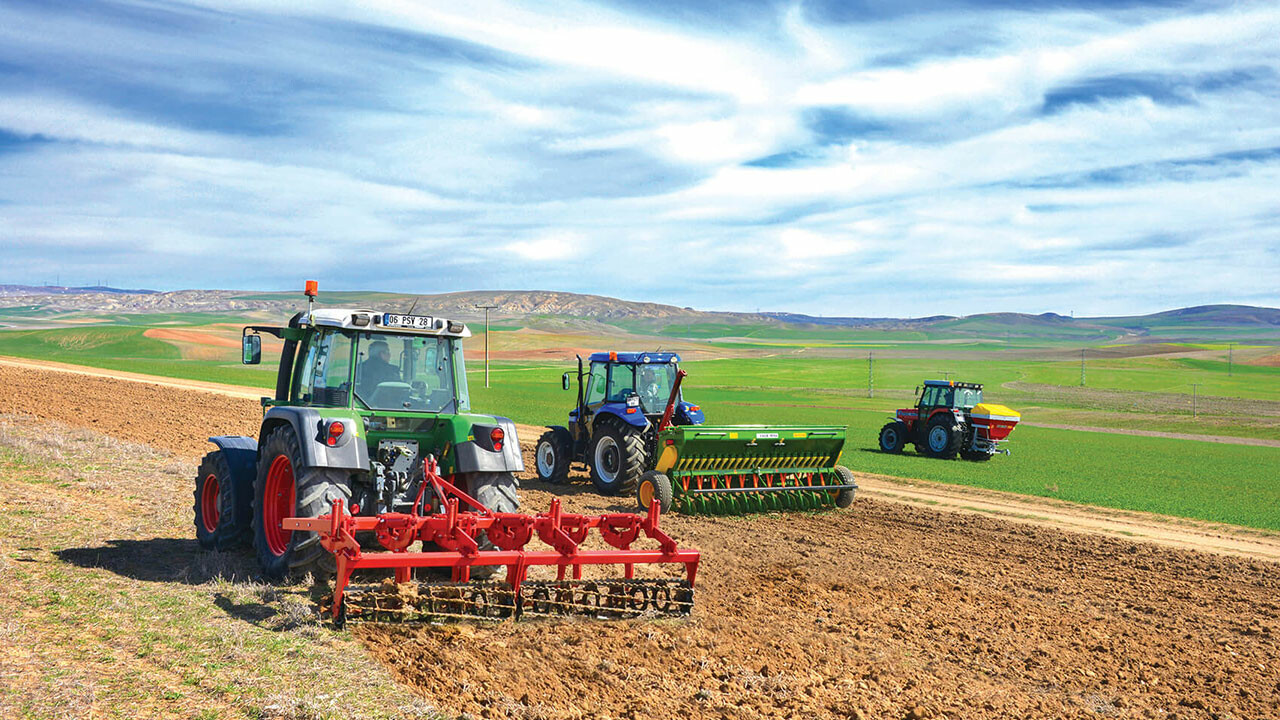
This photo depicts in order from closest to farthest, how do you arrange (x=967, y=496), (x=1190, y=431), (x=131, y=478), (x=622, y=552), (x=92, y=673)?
1. (x=92, y=673)
2. (x=622, y=552)
3. (x=131, y=478)
4. (x=967, y=496)
5. (x=1190, y=431)

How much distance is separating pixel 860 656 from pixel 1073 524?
8671mm

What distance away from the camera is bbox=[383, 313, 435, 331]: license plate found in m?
7.94

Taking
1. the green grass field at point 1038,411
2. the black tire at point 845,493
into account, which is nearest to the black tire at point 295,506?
the black tire at point 845,493

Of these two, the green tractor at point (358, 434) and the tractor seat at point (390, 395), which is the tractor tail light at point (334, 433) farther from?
the tractor seat at point (390, 395)

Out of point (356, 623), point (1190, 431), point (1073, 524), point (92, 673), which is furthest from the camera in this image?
point (1190, 431)

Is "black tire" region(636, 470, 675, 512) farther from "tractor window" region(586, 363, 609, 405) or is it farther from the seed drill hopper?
"tractor window" region(586, 363, 609, 405)

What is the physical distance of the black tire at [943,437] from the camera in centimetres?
2328

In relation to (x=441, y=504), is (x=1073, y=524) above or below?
below

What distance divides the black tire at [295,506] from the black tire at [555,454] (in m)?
7.77

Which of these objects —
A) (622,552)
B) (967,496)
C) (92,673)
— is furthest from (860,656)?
(967,496)

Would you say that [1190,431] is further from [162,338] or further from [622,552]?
[162,338]

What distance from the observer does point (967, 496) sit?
16750mm

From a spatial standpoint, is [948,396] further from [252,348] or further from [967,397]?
[252,348]

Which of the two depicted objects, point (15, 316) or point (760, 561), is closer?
point (760, 561)
